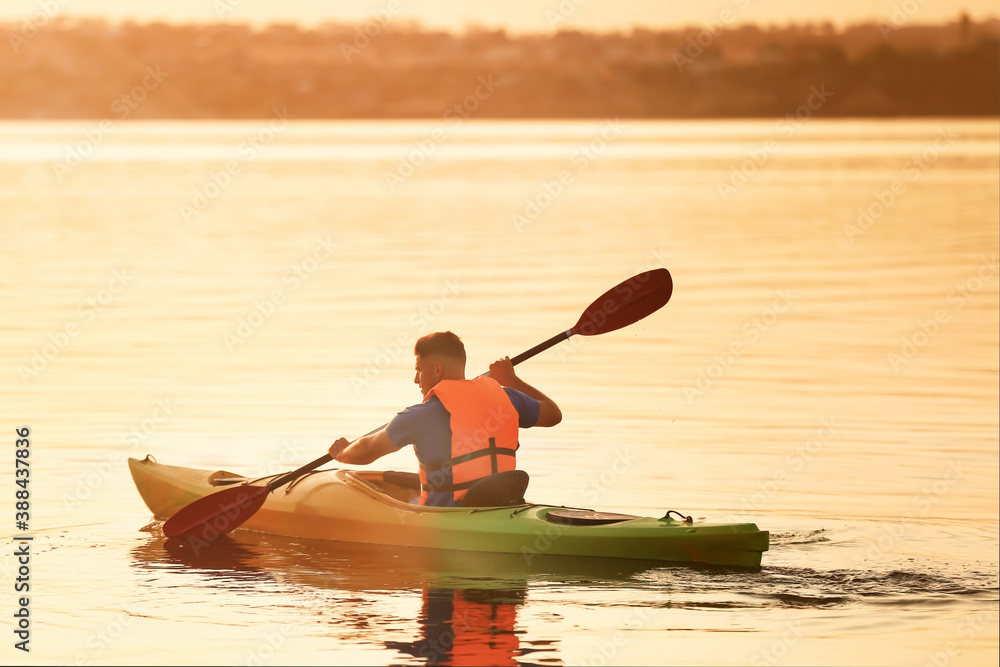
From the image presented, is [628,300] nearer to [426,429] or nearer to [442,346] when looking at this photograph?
[442,346]

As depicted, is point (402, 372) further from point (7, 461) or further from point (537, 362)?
point (7, 461)

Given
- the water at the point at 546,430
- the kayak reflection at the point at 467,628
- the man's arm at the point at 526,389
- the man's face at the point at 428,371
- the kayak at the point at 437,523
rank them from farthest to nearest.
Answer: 1. the man's arm at the point at 526,389
2. the man's face at the point at 428,371
3. the kayak at the point at 437,523
4. the water at the point at 546,430
5. the kayak reflection at the point at 467,628

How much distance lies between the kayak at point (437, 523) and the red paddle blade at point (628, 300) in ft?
5.08

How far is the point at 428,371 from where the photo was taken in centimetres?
894

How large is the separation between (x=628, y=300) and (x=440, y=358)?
212 centimetres

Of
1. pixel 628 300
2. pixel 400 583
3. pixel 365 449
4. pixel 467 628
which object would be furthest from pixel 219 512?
pixel 628 300

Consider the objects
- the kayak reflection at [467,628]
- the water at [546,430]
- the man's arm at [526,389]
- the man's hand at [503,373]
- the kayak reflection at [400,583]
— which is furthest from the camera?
the man's hand at [503,373]

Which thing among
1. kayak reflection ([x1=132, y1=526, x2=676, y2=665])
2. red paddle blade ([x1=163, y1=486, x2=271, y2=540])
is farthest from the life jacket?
red paddle blade ([x1=163, y1=486, x2=271, y2=540])

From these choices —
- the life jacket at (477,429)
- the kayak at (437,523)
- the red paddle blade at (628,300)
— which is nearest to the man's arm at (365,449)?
the life jacket at (477,429)

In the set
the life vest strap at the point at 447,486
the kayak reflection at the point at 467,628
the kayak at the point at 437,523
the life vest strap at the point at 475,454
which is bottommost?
the kayak reflection at the point at 467,628

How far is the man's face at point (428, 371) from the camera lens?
8.92 m

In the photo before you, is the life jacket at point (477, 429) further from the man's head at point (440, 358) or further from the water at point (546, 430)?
the water at point (546, 430)

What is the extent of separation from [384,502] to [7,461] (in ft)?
11.3

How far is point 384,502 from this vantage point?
9.55m
